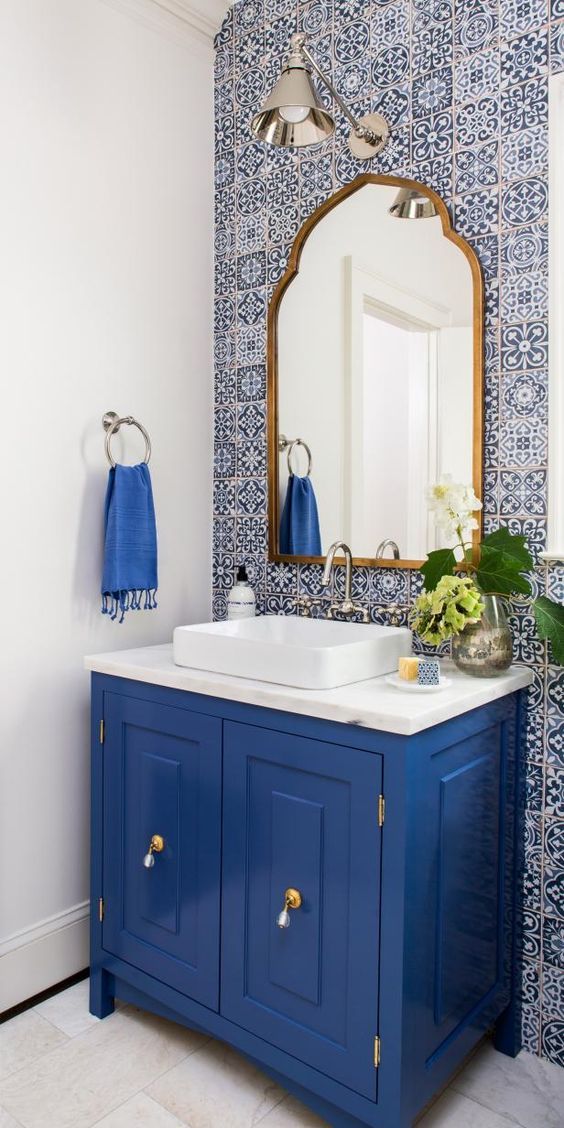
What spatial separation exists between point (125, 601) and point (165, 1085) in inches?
44.7

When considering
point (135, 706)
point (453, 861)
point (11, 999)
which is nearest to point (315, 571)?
point (135, 706)

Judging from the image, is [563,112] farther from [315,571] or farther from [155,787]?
[155,787]

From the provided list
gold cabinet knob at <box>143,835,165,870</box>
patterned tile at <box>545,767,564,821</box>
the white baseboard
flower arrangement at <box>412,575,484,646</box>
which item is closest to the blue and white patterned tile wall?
patterned tile at <box>545,767,564,821</box>

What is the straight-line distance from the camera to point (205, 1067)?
177 centimetres

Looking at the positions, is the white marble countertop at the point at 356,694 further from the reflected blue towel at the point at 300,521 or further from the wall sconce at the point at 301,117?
the wall sconce at the point at 301,117

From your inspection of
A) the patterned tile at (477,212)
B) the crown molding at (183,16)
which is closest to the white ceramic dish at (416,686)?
the patterned tile at (477,212)

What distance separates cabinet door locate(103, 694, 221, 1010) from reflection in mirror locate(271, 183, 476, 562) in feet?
2.23

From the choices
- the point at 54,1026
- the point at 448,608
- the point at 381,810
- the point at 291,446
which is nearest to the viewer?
the point at 381,810

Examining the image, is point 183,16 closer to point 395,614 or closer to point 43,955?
point 395,614

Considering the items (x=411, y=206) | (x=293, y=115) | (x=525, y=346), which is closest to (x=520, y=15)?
(x=411, y=206)

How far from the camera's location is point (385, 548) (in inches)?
80.3

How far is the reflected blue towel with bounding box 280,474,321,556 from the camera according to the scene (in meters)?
2.21

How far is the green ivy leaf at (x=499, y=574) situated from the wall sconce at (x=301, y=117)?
1.05 m

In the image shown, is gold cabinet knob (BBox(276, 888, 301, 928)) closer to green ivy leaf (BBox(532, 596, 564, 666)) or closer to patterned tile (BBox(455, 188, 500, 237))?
green ivy leaf (BBox(532, 596, 564, 666))
